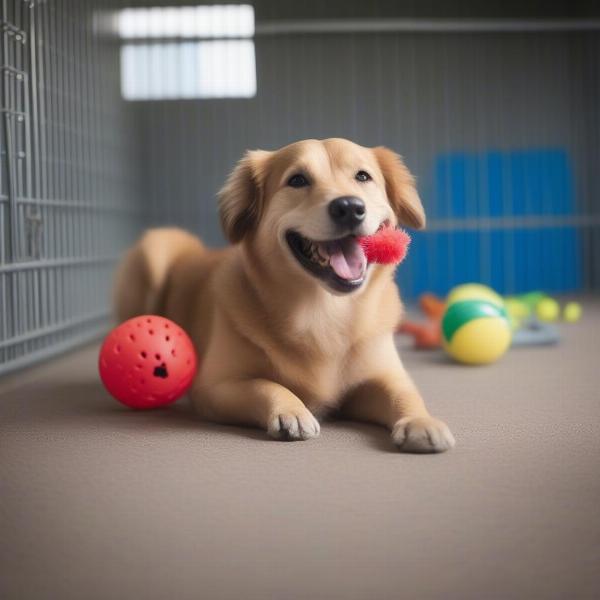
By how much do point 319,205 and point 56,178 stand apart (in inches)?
76.3

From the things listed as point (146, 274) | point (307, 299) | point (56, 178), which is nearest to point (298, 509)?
point (307, 299)

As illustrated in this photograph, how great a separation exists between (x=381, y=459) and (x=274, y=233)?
0.65 meters

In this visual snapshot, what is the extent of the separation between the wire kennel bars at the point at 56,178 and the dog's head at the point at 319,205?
42.7 inches

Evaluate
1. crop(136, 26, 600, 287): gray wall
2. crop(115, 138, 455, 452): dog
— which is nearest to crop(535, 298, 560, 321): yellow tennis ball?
crop(136, 26, 600, 287): gray wall

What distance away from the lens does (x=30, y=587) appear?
100cm

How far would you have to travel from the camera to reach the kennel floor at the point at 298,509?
101cm

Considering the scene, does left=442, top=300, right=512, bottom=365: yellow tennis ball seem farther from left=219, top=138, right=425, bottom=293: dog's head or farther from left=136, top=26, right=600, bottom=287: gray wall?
left=136, top=26, right=600, bottom=287: gray wall

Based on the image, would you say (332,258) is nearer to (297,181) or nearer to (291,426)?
(297,181)

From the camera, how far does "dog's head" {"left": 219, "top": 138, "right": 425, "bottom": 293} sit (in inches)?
70.8

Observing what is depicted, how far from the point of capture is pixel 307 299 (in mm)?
1919

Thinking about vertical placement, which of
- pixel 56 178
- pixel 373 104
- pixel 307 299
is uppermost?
pixel 373 104

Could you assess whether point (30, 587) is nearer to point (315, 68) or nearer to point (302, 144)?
point (302, 144)

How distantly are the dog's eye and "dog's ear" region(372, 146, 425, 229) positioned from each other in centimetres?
28

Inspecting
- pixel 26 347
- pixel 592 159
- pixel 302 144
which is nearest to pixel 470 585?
pixel 302 144
